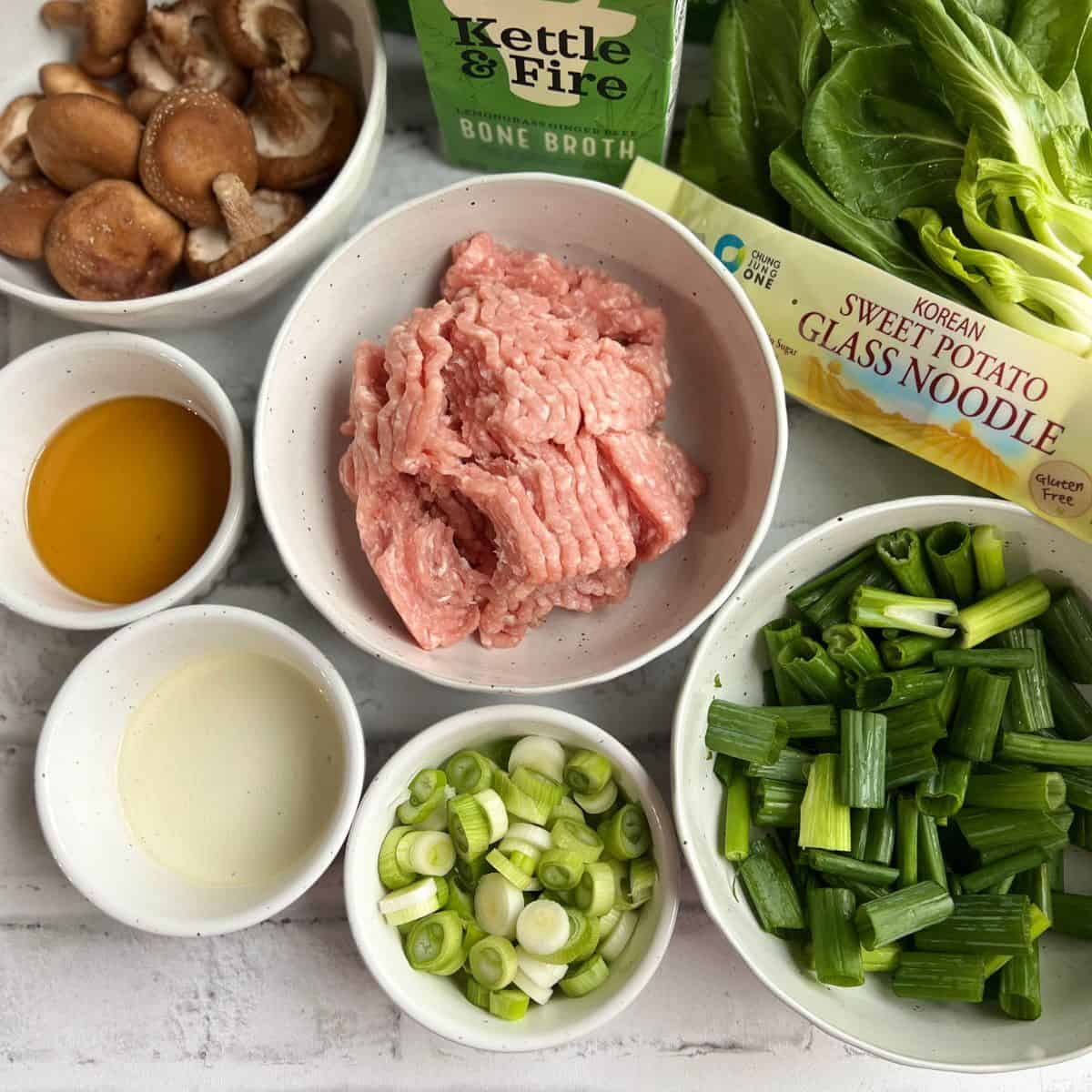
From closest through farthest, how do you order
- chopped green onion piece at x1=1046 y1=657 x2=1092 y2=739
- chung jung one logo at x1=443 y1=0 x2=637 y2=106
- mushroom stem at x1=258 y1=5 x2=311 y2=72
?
chung jung one logo at x1=443 y1=0 x2=637 y2=106 < chopped green onion piece at x1=1046 y1=657 x2=1092 y2=739 < mushroom stem at x1=258 y1=5 x2=311 y2=72

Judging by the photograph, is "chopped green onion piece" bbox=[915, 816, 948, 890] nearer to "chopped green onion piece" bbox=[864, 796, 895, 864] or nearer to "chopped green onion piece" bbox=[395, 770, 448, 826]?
"chopped green onion piece" bbox=[864, 796, 895, 864]

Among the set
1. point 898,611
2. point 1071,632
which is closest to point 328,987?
point 898,611

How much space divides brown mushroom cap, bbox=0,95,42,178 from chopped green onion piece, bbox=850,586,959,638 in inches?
72.0

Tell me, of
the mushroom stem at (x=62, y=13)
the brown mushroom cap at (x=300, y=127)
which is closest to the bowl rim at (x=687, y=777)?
the brown mushroom cap at (x=300, y=127)

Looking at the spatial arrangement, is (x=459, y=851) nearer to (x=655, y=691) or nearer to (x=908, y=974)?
(x=655, y=691)

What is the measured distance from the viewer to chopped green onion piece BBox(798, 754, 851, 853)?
6.13 feet

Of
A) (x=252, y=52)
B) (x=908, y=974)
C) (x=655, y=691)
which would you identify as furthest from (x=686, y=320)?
(x=908, y=974)

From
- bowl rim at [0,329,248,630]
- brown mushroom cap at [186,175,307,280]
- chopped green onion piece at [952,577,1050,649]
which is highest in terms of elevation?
brown mushroom cap at [186,175,307,280]

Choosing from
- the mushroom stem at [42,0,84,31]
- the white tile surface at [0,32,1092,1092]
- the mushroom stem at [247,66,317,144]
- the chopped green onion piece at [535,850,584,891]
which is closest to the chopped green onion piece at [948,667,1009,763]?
the white tile surface at [0,32,1092,1092]

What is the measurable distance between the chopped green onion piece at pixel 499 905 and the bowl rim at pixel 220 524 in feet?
2.51

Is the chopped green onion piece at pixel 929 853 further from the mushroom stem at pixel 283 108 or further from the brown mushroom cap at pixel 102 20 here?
the brown mushroom cap at pixel 102 20

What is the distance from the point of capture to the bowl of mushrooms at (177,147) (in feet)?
6.63

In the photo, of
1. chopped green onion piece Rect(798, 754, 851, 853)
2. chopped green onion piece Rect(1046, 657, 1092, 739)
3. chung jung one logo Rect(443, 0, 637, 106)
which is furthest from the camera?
chopped green onion piece Rect(1046, 657, 1092, 739)

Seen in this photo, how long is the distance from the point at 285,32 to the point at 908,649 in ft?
5.44
